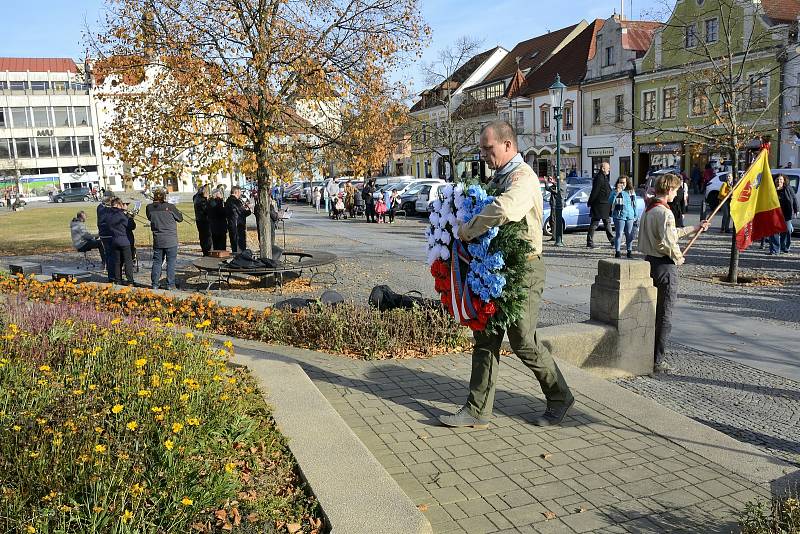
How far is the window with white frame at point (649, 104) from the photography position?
42.2 metres

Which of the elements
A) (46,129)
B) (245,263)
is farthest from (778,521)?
(46,129)

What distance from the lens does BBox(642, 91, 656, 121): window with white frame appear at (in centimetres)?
4225

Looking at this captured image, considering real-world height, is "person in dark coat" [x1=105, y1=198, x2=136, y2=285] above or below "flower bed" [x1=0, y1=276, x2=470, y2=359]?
above

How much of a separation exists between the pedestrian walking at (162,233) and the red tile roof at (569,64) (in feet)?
138

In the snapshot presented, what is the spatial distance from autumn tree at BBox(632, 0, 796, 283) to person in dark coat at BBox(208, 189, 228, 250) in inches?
375

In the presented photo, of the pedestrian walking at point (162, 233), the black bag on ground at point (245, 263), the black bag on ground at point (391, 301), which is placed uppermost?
the pedestrian walking at point (162, 233)

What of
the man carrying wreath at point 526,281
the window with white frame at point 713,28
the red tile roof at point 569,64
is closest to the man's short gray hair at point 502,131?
the man carrying wreath at point 526,281

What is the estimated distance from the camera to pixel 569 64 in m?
51.6

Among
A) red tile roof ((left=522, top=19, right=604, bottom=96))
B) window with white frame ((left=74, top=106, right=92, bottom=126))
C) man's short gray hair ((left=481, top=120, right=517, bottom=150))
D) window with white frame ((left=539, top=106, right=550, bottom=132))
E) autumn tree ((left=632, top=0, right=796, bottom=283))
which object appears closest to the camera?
man's short gray hair ((left=481, top=120, right=517, bottom=150))

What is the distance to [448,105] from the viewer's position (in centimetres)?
3941

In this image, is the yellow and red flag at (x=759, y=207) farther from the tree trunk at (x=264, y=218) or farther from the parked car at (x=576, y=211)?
the parked car at (x=576, y=211)

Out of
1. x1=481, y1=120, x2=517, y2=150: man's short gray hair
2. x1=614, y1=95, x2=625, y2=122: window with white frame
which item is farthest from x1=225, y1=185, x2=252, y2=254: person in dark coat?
x1=614, y1=95, x2=625, y2=122: window with white frame

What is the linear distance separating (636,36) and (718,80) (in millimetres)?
35736

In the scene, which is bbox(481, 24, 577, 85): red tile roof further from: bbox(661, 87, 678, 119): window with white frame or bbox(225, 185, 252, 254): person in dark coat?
bbox(225, 185, 252, 254): person in dark coat
